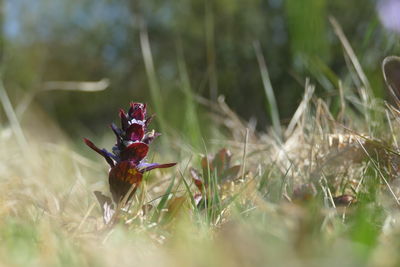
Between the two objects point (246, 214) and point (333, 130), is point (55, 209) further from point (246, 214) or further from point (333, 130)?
point (333, 130)

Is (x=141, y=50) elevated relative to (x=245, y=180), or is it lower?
lower

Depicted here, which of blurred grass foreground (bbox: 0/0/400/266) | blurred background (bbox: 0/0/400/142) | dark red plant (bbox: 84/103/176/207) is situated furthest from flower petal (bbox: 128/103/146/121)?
blurred background (bbox: 0/0/400/142)

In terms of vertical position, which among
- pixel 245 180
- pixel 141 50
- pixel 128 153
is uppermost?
pixel 128 153

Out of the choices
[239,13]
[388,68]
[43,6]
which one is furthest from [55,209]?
[43,6]

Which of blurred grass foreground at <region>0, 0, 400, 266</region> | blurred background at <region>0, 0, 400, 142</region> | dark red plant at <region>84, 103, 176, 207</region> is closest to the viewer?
blurred grass foreground at <region>0, 0, 400, 266</region>

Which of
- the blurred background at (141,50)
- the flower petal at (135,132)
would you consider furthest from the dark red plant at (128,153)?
the blurred background at (141,50)

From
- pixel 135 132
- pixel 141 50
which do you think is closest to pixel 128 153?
pixel 135 132

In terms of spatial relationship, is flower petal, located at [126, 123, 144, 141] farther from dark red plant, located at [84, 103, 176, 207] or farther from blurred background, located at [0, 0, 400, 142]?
blurred background, located at [0, 0, 400, 142]

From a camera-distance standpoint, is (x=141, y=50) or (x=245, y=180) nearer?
(x=245, y=180)

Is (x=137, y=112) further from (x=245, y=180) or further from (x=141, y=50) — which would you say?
(x=141, y=50)
